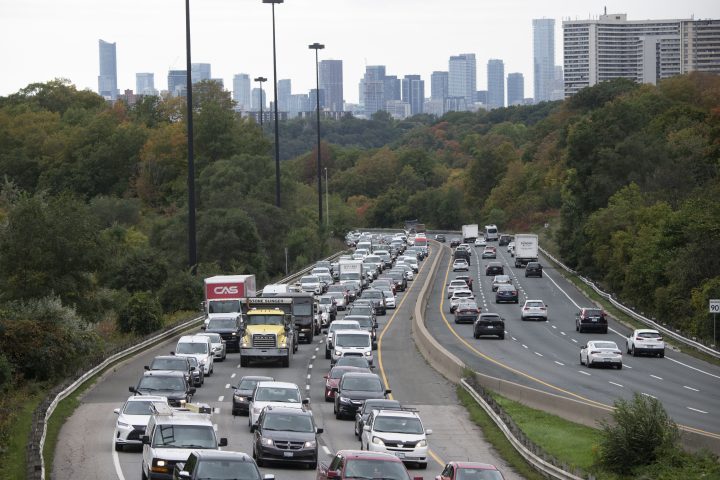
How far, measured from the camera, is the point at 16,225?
5628cm

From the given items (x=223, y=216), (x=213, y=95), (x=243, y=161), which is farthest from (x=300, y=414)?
(x=213, y=95)

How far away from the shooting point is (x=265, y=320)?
4928 centimetres

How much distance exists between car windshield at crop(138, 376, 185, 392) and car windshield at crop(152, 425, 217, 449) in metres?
8.85

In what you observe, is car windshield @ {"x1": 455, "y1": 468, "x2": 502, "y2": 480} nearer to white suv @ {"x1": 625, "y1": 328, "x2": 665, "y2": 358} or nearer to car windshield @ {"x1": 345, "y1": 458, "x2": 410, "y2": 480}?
car windshield @ {"x1": 345, "y1": 458, "x2": 410, "y2": 480}

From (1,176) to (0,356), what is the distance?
4579 inches

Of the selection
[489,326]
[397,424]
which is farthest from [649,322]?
[397,424]

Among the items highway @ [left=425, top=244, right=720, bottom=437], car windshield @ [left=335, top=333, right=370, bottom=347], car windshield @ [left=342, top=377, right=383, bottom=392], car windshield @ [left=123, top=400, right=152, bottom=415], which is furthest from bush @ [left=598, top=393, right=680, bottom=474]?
car windshield @ [left=335, top=333, right=370, bottom=347]

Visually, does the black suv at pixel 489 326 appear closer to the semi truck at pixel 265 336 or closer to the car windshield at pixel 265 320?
the semi truck at pixel 265 336

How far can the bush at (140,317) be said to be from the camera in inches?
2275

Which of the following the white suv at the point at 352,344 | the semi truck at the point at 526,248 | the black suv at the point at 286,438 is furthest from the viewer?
the semi truck at the point at 526,248

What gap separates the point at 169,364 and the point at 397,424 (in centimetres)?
1244

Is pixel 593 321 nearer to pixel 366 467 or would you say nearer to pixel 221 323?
pixel 221 323

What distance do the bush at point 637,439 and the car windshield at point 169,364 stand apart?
15.9 meters

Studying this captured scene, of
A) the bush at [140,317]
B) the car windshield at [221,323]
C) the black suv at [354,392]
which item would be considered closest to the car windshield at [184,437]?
the black suv at [354,392]
